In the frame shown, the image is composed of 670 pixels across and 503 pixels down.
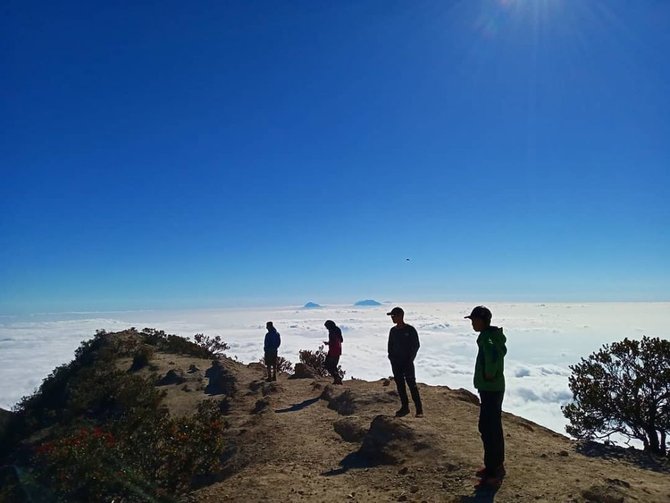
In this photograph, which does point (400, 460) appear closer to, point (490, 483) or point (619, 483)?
point (490, 483)

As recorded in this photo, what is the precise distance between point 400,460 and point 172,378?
50.0 feet

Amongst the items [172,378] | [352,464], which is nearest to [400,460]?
[352,464]

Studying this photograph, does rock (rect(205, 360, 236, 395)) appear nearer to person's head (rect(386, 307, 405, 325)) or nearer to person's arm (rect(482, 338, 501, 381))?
person's head (rect(386, 307, 405, 325))

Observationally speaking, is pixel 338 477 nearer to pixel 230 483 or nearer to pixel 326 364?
pixel 230 483

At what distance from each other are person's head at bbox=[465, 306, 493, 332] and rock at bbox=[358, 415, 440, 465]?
249 centimetres

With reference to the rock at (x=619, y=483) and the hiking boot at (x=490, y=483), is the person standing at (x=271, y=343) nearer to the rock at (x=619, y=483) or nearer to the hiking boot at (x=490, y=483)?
the hiking boot at (x=490, y=483)

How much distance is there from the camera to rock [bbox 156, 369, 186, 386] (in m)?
18.9

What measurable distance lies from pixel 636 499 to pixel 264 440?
668cm

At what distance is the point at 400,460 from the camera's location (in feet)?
22.1

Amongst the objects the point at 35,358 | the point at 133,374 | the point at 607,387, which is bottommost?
the point at 35,358

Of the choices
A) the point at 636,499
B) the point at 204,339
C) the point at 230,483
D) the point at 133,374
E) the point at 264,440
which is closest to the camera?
the point at 636,499

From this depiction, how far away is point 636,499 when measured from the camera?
4.90 metres

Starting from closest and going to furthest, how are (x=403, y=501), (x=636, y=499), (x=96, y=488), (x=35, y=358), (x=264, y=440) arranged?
(x=636, y=499)
(x=403, y=501)
(x=96, y=488)
(x=264, y=440)
(x=35, y=358)

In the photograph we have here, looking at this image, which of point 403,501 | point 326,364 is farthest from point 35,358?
point 403,501
